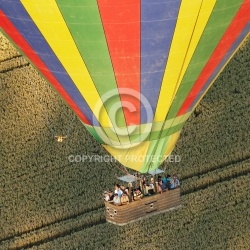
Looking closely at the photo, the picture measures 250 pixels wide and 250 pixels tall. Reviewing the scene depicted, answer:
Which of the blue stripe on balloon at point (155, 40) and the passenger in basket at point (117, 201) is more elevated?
the blue stripe on balloon at point (155, 40)

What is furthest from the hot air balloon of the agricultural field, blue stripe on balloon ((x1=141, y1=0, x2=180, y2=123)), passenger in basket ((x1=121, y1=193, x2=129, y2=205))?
the agricultural field

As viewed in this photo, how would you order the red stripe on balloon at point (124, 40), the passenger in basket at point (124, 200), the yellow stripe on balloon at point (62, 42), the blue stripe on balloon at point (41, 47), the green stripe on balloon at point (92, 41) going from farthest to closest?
the passenger in basket at point (124, 200) → the blue stripe on balloon at point (41, 47) → the yellow stripe on balloon at point (62, 42) → the green stripe on balloon at point (92, 41) → the red stripe on balloon at point (124, 40)

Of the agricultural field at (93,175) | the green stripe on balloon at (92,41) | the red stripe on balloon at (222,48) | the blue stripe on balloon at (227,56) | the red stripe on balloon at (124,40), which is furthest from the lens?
the agricultural field at (93,175)

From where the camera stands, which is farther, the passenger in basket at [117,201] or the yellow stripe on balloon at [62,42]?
the passenger in basket at [117,201]

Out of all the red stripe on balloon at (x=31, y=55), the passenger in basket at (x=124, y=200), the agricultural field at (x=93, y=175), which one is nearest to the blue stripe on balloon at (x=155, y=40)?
the red stripe on balloon at (x=31, y=55)

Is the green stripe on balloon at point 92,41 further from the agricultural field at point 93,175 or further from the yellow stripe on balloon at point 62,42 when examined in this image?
the agricultural field at point 93,175

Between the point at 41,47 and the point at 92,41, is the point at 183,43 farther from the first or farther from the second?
the point at 41,47
